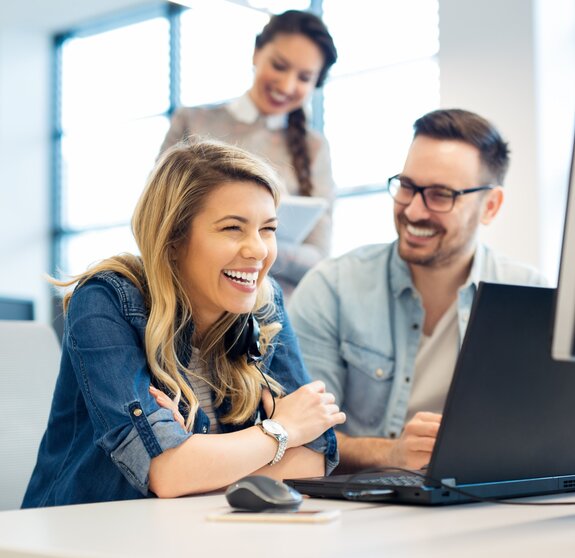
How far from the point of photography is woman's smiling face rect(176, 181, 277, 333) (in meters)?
1.67

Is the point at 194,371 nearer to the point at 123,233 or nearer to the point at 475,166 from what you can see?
the point at 475,166

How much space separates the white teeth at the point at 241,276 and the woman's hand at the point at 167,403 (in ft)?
0.94

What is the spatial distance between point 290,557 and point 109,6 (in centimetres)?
724

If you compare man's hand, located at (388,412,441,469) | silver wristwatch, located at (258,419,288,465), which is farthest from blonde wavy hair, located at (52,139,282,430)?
man's hand, located at (388,412,441,469)

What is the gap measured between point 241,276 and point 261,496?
2.32ft

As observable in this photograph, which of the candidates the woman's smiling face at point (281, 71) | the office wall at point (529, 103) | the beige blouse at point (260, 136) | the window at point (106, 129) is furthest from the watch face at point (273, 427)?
the window at point (106, 129)

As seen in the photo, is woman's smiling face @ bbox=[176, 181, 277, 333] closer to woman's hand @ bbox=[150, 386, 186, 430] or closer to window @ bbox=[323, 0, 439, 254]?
woman's hand @ bbox=[150, 386, 186, 430]

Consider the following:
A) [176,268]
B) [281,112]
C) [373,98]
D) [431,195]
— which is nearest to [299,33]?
[281,112]

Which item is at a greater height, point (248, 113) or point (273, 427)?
point (248, 113)

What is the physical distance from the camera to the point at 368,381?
2088 mm

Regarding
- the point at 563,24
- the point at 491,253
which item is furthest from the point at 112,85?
the point at 491,253

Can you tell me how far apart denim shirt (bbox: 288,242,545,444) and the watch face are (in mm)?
581

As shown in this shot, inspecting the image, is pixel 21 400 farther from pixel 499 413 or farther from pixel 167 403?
pixel 499 413

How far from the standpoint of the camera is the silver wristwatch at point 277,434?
148 cm
